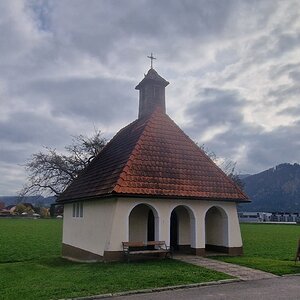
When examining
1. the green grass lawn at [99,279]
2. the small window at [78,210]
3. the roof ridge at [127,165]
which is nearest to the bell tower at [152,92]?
the roof ridge at [127,165]

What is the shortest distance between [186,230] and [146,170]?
3726 mm

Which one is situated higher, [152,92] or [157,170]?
[152,92]

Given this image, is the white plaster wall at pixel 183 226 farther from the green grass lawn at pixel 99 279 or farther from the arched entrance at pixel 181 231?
the green grass lawn at pixel 99 279

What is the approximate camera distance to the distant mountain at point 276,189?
16588 centimetres

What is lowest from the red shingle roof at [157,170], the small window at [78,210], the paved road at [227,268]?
the paved road at [227,268]

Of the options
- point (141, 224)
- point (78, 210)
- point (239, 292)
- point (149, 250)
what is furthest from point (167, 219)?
point (239, 292)

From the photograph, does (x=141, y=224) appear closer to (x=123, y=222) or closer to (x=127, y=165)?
(x=123, y=222)

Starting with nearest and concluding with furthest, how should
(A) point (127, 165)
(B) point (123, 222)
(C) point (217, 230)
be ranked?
(B) point (123, 222) → (A) point (127, 165) → (C) point (217, 230)

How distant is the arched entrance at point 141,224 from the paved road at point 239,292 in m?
7.49

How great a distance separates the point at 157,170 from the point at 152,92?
6592 mm

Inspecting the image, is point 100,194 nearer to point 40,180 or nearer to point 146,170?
point 146,170

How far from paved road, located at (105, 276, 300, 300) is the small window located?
10.3 meters

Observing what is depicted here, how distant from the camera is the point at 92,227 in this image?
17297mm

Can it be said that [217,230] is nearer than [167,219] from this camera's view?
No
